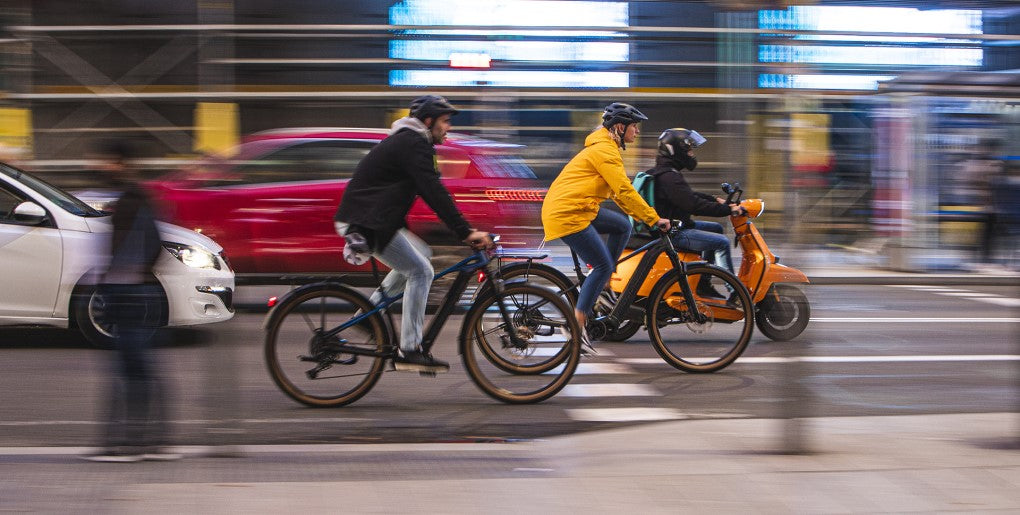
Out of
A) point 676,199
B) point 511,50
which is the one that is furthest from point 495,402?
point 511,50

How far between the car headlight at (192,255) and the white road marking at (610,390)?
9.95ft

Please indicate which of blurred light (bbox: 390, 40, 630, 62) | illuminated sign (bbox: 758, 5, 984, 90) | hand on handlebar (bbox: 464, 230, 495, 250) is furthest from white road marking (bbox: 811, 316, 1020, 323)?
blurred light (bbox: 390, 40, 630, 62)

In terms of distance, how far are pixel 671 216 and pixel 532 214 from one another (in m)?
2.63

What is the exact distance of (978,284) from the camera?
50.7 feet

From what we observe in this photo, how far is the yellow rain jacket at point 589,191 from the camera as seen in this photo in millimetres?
7742

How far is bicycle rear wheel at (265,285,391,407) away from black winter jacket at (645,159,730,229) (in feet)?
9.26

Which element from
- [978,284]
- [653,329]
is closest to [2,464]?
[653,329]

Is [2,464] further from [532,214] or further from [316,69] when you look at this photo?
[316,69]

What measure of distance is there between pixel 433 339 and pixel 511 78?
12.6m

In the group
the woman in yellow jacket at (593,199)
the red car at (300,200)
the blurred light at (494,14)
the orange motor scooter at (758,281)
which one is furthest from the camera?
the blurred light at (494,14)

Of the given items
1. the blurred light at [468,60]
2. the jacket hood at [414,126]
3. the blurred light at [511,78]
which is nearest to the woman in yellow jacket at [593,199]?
the jacket hood at [414,126]

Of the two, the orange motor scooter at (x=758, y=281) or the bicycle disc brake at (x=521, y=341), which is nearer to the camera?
the bicycle disc brake at (x=521, y=341)

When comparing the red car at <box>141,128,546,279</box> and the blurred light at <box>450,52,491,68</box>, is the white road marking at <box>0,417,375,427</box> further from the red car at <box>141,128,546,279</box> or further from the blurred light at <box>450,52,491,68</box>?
the blurred light at <box>450,52,491,68</box>

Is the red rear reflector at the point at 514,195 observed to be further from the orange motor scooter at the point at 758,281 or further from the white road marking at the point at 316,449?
the white road marking at the point at 316,449
